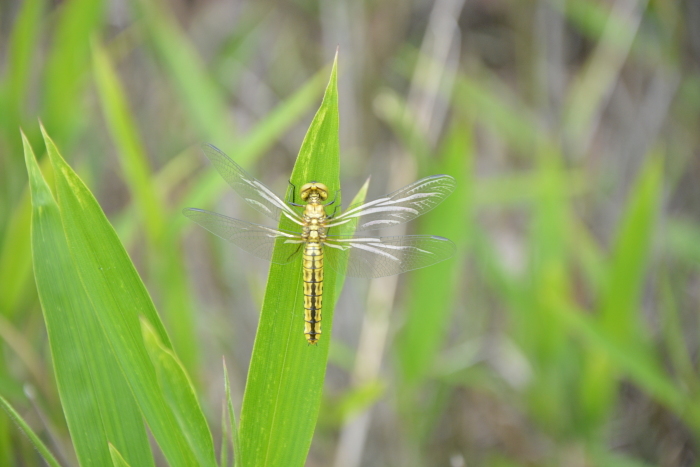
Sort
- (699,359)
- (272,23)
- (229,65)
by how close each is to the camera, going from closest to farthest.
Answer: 1. (699,359)
2. (229,65)
3. (272,23)

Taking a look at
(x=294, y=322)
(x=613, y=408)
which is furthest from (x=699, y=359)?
(x=294, y=322)

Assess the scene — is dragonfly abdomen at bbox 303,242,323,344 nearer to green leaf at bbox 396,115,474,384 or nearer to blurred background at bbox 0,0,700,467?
blurred background at bbox 0,0,700,467

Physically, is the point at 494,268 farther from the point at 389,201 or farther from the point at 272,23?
the point at 272,23

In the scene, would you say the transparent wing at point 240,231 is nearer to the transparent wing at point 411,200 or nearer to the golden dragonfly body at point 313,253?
the golden dragonfly body at point 313,253

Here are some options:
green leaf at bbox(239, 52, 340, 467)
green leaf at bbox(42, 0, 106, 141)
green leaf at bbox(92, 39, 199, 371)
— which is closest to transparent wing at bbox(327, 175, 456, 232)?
green leaf at bbox(239, 52, 340, 467)

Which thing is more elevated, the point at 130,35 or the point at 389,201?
the point at 130,35

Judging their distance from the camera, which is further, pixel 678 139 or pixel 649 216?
pixel 678 139

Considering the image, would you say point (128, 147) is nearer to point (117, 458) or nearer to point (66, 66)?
point (66, 66)
